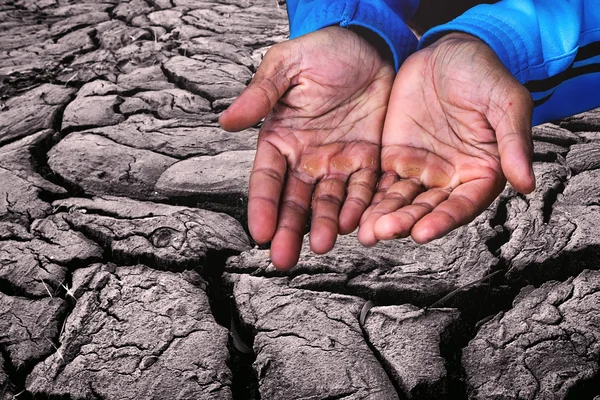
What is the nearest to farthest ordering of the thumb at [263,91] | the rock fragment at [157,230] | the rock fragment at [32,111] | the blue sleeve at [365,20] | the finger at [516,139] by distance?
the finger at [516,139] → the thumb at [263,91] → the rock fragment at [157,230] → the blue sleeve at [365,20] → the rock fragment at [32,111]

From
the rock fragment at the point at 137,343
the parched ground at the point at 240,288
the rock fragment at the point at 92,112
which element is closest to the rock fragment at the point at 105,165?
the parched ground at the point at 240,288

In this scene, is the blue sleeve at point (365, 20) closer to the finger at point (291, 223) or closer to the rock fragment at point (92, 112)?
the finger at point (291, 223)

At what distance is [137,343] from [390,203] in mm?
650

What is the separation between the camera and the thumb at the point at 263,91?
138 cm

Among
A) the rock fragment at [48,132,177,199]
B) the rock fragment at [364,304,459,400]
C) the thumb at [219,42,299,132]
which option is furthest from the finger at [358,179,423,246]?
the rock fragment at [48,132,177,199]

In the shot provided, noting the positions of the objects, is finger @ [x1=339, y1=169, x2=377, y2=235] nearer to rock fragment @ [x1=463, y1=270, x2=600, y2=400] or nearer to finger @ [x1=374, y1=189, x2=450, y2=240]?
finger @ [x1=374, y1=189, x2=450, y2=240]

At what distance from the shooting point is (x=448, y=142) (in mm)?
1466

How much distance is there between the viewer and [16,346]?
1.36 m

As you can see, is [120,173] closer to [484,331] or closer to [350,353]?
[350,353]

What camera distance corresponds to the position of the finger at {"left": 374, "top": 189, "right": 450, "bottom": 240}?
1.20 m

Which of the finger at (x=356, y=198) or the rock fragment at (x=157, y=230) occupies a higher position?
the finger at (x=356, y=198)

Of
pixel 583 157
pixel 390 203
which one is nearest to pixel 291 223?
pixel 390 203

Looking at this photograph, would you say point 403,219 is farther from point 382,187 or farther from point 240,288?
point 240,288

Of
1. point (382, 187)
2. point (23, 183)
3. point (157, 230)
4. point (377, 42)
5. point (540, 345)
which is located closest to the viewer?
point (540, 345)
